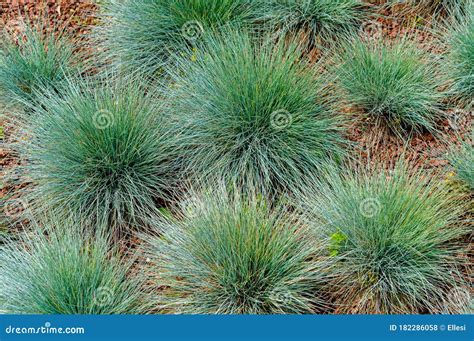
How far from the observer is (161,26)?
547cm

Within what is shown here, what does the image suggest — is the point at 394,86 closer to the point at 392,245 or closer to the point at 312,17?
the point at 312,17

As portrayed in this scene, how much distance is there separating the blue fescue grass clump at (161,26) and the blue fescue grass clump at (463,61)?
154cm

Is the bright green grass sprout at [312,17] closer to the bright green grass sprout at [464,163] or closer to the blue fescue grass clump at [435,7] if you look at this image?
the blue fescue grass clump at [435,7]

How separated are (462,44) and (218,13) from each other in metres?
1.80

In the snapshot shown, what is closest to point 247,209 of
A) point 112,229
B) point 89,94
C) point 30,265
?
point 112,229

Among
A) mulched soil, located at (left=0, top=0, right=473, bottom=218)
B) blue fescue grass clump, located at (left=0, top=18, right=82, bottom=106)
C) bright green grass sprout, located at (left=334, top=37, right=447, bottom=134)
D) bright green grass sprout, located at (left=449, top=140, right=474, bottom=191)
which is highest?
blue fescue grass clump, located at (left=0, top=18, right=82, bottom=106)

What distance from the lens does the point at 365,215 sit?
4301 mm

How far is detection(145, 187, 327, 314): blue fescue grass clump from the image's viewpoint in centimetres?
411

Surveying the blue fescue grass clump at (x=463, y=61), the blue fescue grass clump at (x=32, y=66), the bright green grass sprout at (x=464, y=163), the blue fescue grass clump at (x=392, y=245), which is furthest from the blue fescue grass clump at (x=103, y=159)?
the blue fescue grass clump at (x=463, y=61)

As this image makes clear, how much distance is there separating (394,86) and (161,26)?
181 centimetres

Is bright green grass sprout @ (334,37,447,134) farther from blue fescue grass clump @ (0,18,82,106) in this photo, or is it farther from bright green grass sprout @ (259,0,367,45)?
blue fescue grass clump @ (0,18,82,106)

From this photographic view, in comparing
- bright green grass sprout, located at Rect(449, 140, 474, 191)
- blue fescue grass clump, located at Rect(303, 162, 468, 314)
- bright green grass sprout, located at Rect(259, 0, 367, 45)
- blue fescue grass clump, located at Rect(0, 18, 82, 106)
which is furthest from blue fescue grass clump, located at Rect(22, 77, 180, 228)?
→ bright green grass sprout, located at Rect(449, 140, 474, 191)

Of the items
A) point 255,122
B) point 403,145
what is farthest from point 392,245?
point 255,122

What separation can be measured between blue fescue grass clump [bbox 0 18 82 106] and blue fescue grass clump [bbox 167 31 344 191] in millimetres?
1064
